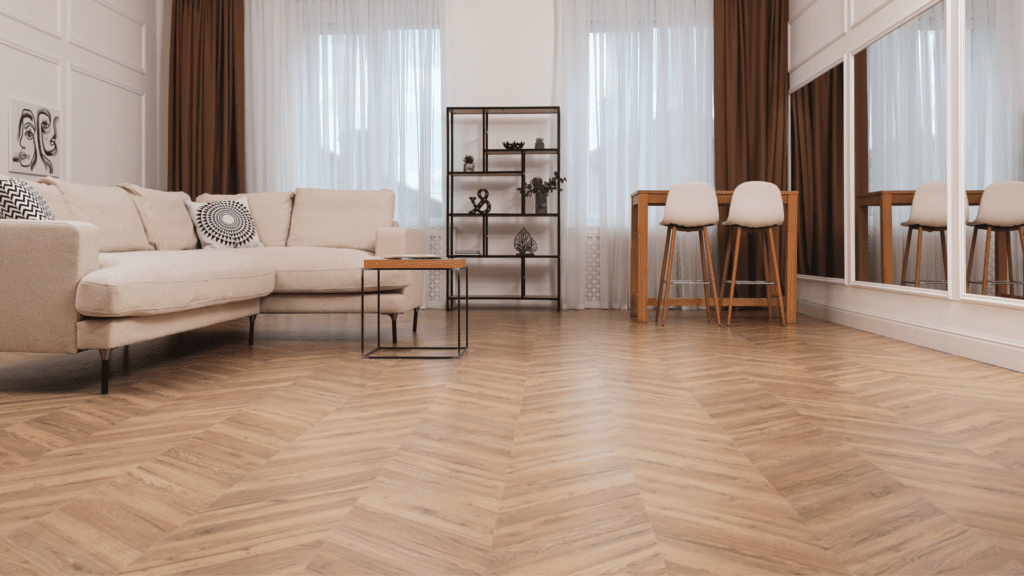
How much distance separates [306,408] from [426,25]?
437 centimetres

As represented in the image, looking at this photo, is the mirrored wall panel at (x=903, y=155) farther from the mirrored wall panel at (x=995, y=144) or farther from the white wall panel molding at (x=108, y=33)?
the white wall panel molding at (x=108, y=33)

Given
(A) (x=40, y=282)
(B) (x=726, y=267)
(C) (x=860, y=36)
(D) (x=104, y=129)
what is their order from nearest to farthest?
(A) (x=40, y=282) < (C) (x=860, y=36) < (B) (x=726, y=267) < (D) (x=104, y=129)

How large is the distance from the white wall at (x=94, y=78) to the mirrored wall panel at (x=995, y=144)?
5.09m

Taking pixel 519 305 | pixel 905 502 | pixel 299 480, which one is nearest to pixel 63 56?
pixel 519 305

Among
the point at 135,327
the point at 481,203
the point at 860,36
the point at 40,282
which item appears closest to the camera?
the point at 40,282

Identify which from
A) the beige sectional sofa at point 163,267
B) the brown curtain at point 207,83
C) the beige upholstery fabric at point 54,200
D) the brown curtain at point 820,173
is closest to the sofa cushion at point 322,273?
the beige sectional sofa at point 163,267

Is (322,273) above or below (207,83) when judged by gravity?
below

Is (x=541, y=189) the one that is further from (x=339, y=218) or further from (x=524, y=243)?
(x=339, y=218)

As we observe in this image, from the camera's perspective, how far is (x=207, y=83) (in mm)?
5629

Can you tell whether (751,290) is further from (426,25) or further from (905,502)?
(905,502)

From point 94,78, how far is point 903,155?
5.21 metres

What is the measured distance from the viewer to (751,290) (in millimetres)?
5375

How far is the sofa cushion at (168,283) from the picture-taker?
7.36 ft

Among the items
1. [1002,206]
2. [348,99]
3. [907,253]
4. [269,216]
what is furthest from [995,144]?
[348,99]
